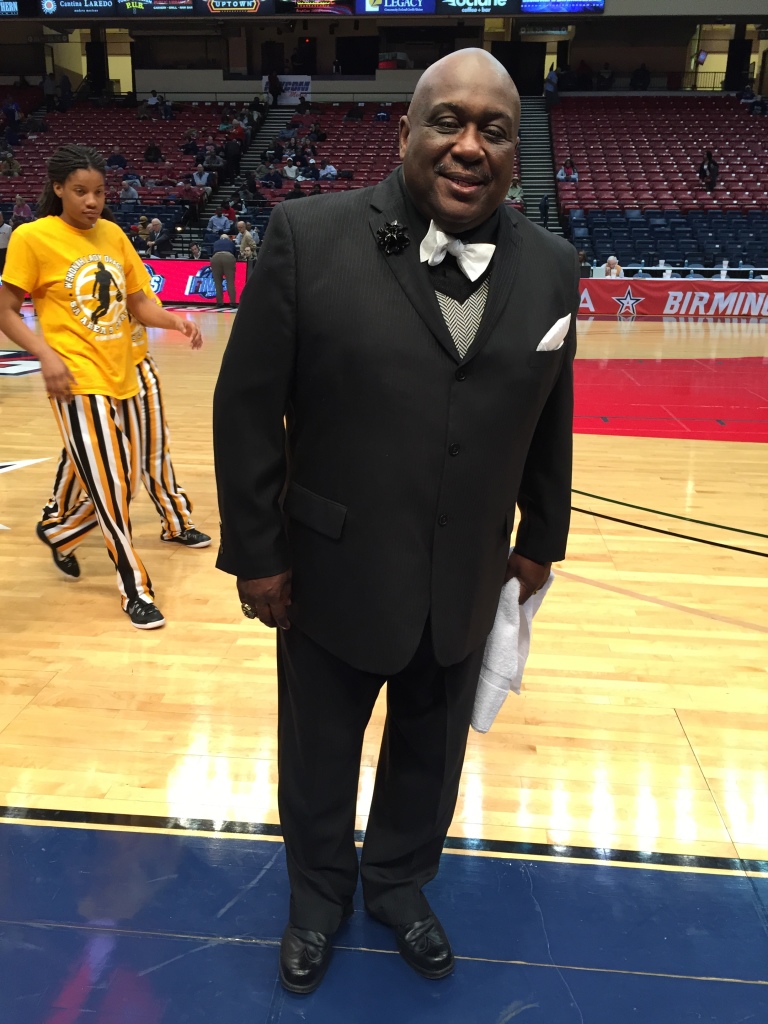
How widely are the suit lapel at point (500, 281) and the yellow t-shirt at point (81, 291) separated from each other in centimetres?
203

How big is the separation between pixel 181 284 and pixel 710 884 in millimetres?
14075

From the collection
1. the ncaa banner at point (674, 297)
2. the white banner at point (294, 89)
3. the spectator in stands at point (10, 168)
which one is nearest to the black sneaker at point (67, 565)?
the ncaa banner at point (674, 297)

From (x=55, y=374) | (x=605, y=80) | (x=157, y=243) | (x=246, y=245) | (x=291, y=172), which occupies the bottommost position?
(x=157, y=243)

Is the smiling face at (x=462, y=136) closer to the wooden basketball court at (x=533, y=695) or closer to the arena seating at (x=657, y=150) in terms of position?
the wooden basketball court at (x=533, y=695)

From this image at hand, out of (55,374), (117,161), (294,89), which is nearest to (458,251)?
(55,374)

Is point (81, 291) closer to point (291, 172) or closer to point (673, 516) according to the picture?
point (673, 516)

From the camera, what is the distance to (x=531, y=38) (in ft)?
85.2

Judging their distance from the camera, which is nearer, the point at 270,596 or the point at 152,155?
the point at 270,596

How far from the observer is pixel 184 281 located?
1460cm

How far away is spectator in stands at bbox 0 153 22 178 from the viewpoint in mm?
20047

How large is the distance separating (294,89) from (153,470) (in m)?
24.8

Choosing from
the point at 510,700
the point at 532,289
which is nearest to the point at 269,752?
the point at 510,700

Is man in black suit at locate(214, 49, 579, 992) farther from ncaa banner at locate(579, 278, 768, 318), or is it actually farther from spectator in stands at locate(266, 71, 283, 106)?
spectator in stands at locate(266, 71, 283, 106)

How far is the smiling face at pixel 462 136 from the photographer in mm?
1332
